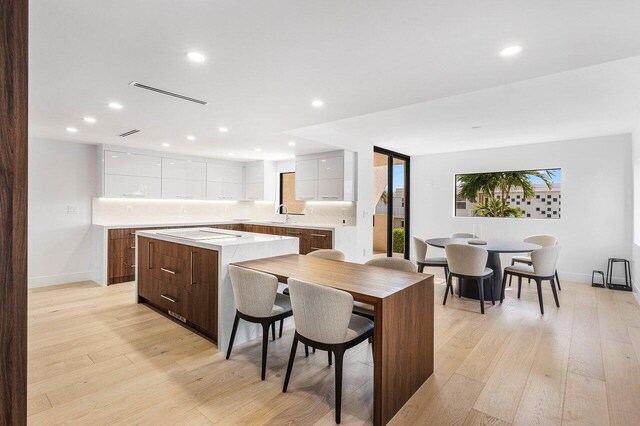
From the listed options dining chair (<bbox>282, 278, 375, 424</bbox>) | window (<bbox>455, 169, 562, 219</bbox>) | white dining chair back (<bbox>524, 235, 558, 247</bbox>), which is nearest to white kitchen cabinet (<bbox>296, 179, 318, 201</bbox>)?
window (<bbox>455, 169, 562, 219</bbox>)

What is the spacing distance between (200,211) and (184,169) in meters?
1.00

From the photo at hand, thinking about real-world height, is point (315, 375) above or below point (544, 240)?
below

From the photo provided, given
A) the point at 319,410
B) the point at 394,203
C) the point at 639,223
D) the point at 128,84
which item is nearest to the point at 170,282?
the point at 128,84

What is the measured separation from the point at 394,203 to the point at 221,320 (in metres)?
5.22

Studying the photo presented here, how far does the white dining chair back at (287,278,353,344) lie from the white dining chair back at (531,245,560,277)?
3090 millimetres

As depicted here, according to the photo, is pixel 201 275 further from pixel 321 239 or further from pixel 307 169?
pixel 307 169

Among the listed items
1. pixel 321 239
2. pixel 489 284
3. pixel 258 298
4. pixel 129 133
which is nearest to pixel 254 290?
pixel 258 298

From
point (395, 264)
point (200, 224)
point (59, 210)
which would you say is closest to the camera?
point (395, 264)

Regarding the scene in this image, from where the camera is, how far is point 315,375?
2.45m

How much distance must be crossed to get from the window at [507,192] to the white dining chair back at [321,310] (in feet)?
18.3

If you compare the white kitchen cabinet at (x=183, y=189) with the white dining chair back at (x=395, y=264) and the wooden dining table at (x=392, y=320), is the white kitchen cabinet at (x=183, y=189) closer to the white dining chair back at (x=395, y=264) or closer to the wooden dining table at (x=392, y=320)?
the wooden dining table at (x=392, y=320)

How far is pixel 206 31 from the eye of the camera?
73.3 inches

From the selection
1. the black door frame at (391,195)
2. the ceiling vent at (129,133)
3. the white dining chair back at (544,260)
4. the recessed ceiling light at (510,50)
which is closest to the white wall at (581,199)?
the black door frame at (391,195)

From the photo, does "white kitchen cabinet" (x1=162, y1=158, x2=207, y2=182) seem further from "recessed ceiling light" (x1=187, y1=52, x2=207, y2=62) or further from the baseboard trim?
"recessed ceiling light" (x1=187, y1=52, x2=207, y2=62)
